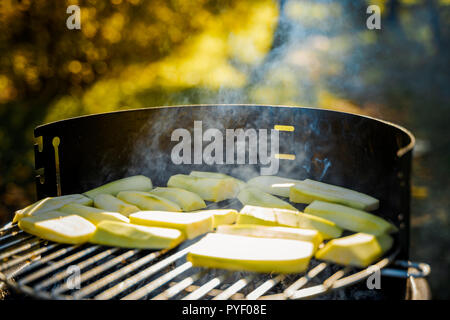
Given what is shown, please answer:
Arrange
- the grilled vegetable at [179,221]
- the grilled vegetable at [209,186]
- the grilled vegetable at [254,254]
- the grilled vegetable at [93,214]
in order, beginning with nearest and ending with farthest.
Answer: the grilled vegetable at [254,254], the grilled vegetable at [179,221], the grilled vegetable at [93,214], the grilled vegetable at [209,186]

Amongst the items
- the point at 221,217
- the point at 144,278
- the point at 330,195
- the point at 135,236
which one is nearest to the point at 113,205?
the point at 135,236

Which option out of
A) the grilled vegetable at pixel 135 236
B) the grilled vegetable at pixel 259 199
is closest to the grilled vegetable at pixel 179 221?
the grilled vegetable at pixel 135 236

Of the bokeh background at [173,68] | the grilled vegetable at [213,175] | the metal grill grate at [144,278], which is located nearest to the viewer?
the metal grill grate at [144,278]

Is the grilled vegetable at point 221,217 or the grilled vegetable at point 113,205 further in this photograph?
the grilled vegetable at point 113,205

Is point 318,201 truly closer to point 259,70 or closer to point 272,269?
point 272,269

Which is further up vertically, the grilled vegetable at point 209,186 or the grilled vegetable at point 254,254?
the grilled vegetable at point 209,186

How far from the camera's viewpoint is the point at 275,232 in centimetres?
164

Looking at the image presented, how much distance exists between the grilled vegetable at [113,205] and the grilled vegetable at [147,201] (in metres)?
0.06

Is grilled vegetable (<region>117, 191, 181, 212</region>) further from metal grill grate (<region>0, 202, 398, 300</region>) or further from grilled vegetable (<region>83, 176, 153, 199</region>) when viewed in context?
metal grill grate (<region>0, 202, 398, 300</region>)

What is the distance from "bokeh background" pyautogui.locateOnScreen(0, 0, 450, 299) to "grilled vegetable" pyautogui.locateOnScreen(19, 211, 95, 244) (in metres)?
2.55

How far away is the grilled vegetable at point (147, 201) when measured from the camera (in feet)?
6.68

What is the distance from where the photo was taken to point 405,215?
57.4 inches

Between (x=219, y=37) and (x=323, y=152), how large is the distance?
2.81 metres

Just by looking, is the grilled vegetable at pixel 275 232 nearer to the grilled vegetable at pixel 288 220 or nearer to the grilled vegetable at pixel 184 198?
the grilled vegetable at pixel 288 220
